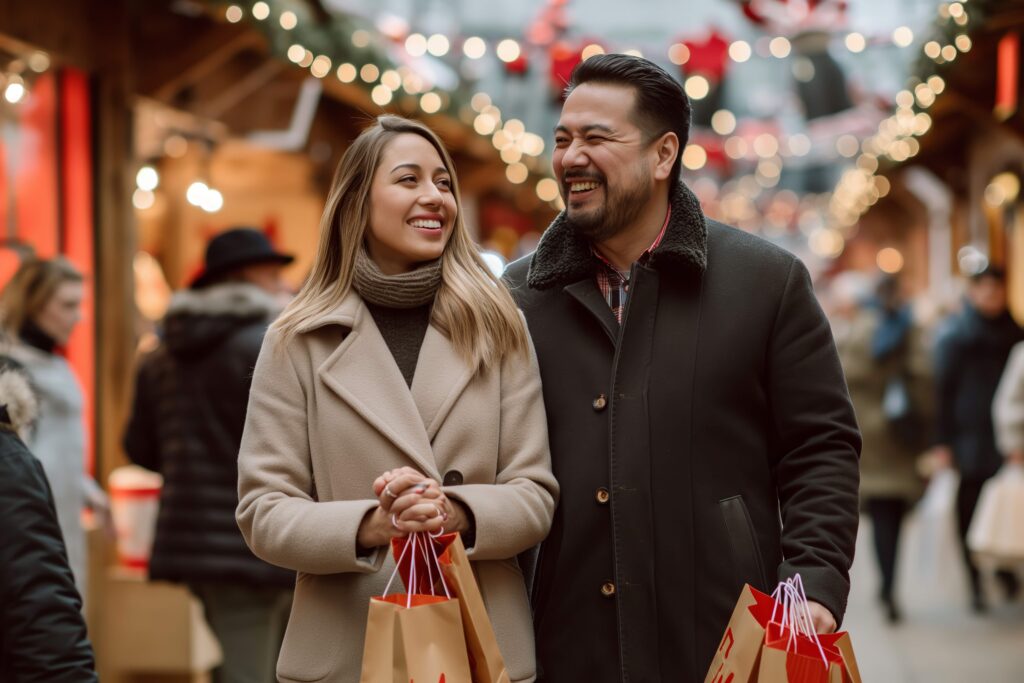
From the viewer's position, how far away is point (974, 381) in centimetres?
933

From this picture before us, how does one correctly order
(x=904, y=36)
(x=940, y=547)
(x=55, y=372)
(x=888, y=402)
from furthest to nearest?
(x=904, y=36)
(x=940, y=547)
(x=888, y=402)
(x=55, y=372)

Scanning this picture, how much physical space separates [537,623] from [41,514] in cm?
114

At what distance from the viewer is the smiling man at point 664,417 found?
10.0 feet

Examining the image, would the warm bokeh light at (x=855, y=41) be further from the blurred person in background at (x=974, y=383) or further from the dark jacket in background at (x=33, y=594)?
the dark jacket in background at (x=33, y=594)

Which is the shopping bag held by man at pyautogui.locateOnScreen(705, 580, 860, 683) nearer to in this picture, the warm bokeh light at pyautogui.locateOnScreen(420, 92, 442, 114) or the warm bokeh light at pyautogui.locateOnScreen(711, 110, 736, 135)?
the warm bokeh light at pyautogui.locateOnScreen(420, 92, 442, 114)

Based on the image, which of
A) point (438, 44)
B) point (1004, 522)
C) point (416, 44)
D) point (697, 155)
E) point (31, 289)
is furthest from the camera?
point (697, 155)

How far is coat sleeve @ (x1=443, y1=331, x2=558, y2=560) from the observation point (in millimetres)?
2742

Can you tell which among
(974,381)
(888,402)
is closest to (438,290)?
(888,402)

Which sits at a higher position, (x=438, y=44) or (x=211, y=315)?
(x=438, y=44)

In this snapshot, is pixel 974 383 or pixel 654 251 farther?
pixel 974 383

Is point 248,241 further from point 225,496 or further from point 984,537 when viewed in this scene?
point 984,537

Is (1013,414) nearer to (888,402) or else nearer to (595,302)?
(888,402)

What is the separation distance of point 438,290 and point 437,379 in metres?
0.22

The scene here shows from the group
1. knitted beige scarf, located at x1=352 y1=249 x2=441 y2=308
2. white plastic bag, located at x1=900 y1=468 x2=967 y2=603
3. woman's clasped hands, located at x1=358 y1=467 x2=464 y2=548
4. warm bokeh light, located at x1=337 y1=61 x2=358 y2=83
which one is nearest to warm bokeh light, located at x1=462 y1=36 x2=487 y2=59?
warm bokeh light, located at x1=337 y1=61 x2=358 y2=83
